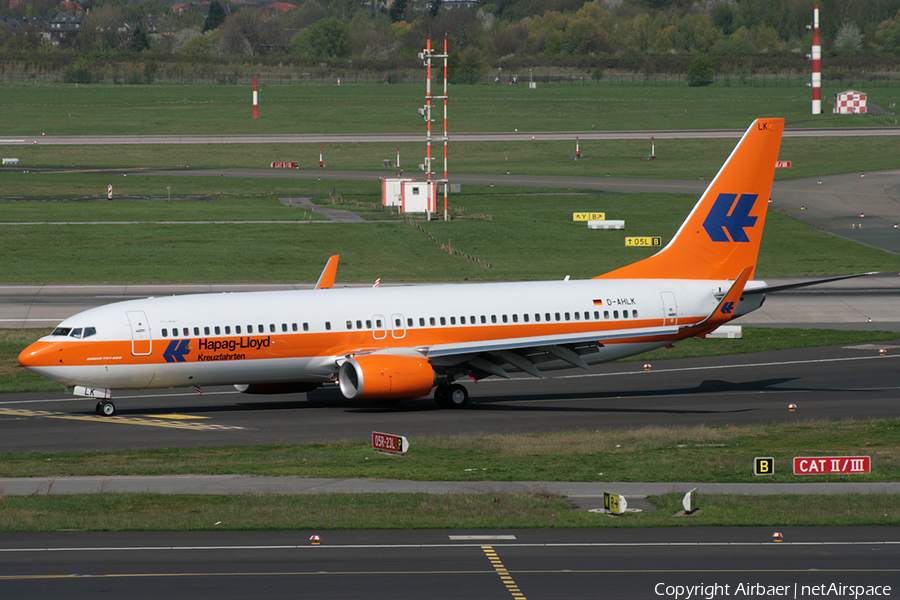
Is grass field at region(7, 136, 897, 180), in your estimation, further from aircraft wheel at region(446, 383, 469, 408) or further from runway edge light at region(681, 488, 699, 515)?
runway edge light at region(681, 488, 699, 515)

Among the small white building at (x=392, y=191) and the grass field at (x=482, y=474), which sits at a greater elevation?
the small white building at (x=392, y=191)

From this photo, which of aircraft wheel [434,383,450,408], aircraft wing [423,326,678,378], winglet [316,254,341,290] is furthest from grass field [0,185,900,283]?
aircraft wheel [434,383,450,408]

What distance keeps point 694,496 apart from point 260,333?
18.6 m

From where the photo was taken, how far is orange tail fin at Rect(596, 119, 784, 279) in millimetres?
43688

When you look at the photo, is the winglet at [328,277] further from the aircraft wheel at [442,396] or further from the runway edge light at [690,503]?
the runway edge light at [690,503]

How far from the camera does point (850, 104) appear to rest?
172125 millimetres

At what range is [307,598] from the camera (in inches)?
737

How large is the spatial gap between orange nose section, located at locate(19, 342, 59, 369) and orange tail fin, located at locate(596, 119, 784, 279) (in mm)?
21539

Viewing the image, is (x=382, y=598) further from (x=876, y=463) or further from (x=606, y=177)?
(x=606, y=177)

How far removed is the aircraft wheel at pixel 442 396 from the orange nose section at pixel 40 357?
1355cm

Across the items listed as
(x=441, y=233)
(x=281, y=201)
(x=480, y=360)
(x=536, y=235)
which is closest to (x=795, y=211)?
(x=536, y=235)

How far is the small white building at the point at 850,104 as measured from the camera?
564 ft

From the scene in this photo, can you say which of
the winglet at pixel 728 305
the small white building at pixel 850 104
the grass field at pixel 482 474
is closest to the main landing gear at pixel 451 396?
the grass field at pixel 482 474

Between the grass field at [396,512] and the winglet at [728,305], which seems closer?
the grass field at [396,512]
